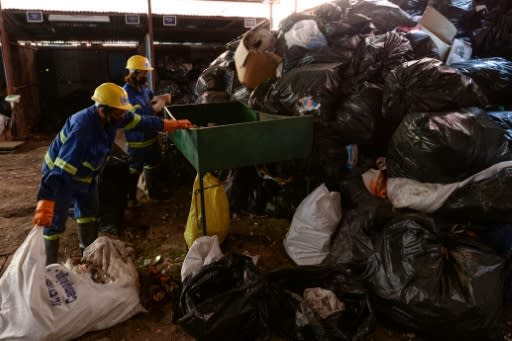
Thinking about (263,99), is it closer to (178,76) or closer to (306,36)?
(306,36)

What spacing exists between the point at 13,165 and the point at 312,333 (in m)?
4.55

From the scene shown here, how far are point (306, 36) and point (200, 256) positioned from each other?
2.09 m

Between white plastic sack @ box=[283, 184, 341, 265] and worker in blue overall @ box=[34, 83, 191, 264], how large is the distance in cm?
98

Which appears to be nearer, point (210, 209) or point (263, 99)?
point (210, 209)

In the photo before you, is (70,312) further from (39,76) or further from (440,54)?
(39,76)

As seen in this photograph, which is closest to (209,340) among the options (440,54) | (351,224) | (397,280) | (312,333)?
(312,333)

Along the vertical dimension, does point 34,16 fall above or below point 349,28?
above

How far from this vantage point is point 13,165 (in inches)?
184

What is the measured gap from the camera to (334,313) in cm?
170

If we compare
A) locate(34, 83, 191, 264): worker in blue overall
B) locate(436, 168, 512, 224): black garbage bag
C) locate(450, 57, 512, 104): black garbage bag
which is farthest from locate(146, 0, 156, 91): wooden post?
locate(436, 168, 512, 224): black garbage bag

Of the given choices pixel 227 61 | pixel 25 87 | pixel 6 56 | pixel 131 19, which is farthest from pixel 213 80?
pixel 25 87

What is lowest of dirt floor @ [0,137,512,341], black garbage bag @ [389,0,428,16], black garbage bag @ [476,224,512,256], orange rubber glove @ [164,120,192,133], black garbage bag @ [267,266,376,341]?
dirt floor @ [0,137,512,341]

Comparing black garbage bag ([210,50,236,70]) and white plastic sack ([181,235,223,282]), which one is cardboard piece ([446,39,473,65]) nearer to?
black garbage bag ([210,50,236,70])

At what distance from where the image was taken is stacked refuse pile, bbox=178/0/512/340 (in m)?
1.68
